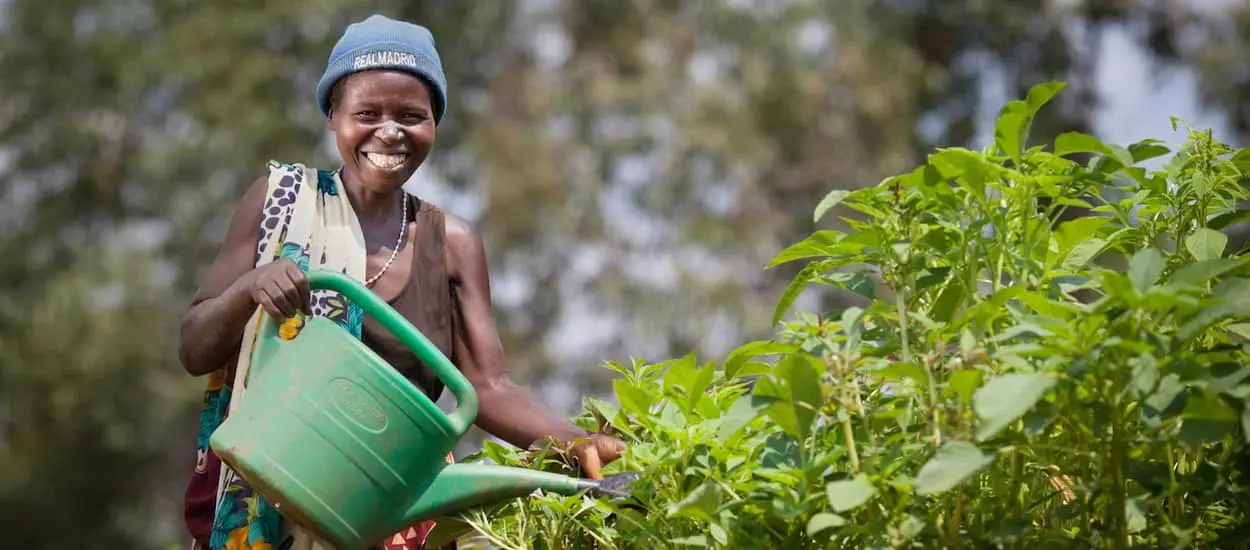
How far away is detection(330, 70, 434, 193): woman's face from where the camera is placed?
2.65m

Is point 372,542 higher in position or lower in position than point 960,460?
lower

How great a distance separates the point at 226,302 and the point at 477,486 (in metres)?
0.51

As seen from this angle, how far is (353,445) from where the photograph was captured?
212 centimetres

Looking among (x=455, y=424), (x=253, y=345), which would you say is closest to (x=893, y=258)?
(x=455, y=424)

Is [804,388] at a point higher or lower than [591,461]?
higher

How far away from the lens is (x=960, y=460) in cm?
163

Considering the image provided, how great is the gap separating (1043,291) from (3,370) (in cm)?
1310

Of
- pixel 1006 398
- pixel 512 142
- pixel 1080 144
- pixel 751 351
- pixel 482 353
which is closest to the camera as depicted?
pixel 1006 398

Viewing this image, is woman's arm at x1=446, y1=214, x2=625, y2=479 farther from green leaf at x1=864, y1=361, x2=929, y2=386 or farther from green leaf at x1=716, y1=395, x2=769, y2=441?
green leaf at x1=864, y1=361, x2=929, y2=386

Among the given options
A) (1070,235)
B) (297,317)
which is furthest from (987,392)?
(297,317)

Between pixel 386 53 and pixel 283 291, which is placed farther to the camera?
pixel 386 53

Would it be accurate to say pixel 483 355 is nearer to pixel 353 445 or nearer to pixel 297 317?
pixel 297 317

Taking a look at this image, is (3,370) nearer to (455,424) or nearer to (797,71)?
(797,71)

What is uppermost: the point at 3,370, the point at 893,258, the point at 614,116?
the point at 893,258
